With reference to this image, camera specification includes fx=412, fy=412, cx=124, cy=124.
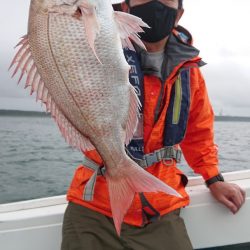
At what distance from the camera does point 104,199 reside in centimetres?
274

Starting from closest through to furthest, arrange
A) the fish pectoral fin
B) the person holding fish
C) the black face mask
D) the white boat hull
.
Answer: the fish pectoral fin
the person holding fish
the black face mask
the white boat hull

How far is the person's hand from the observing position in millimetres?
3188

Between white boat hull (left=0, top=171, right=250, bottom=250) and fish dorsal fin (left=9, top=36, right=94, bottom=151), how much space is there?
1311 mm

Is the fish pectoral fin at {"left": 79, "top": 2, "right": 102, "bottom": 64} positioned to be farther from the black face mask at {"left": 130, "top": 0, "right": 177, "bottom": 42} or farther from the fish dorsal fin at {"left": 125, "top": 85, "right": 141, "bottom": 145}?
the black face mask at {"left": 130, "top": 0, "right": 177, "bottom": 42}

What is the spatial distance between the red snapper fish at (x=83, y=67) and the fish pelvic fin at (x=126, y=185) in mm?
162

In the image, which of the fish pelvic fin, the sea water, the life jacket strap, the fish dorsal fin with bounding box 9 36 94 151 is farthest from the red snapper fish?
the sea water

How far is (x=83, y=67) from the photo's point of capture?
Answer: 1863 mm

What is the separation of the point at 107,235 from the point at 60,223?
57 centimetres

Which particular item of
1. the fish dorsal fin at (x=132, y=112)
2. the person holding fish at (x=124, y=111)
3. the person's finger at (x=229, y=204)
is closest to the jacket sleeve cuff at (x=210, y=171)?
the person holding fish at (x=124, y=111)

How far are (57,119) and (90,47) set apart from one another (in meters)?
0.39

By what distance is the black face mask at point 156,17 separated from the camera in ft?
8.76

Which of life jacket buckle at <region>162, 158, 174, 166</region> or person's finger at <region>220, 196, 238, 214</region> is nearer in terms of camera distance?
life jacket buckle at <region>162, 158, 174, 166</region>

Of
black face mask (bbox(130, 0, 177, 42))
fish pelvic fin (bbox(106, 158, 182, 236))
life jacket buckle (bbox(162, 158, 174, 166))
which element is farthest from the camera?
life jacket buckle (bbox(162, 158, 174, 166))

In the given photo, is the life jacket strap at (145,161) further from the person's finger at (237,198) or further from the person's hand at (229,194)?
the person's finger at (237,198)
